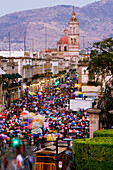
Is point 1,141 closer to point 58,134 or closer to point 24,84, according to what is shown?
point 58,134

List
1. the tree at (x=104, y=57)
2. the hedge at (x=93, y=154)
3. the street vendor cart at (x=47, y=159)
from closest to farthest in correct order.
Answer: the hedge at (x=93, y=154), the street vendor cart at (x=47, y=159), the tree at (x=104, y=57)

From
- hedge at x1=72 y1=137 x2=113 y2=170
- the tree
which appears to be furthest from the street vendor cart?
the tree

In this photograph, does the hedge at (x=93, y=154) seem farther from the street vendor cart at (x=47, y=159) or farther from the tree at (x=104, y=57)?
the tree at (x=104, y=57)

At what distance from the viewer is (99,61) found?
32156mm

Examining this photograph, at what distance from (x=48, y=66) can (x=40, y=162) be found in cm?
7949

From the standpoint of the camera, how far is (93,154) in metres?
17.2

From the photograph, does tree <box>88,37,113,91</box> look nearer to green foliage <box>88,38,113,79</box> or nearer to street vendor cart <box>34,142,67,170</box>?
green foliage <box>88,38,113,79</box>

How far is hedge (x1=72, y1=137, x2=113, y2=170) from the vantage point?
55.6 ft

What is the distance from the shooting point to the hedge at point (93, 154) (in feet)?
55.6

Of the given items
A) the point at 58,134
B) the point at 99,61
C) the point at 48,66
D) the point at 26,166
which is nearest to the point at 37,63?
the point at 48,66

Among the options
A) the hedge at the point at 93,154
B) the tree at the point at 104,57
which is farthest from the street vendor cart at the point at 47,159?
the tree at the point at 104,57

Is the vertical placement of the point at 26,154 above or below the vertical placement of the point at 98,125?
below

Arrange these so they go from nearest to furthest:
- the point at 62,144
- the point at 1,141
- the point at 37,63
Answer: the point at 62,144
the point at 1,141
the point at 37,63

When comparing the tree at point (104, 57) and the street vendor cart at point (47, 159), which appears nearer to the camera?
the street vendor cart at point (47, 159)
